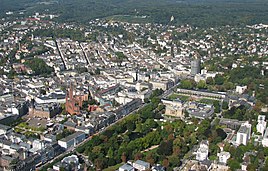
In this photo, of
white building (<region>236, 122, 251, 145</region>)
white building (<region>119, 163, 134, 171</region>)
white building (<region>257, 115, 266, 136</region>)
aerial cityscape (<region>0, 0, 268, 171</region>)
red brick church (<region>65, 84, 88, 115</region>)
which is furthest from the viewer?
red brick church (<region>65, 84, 88, 115</region>)

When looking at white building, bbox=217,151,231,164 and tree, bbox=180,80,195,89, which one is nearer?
white building, bbox=217,151,231,164

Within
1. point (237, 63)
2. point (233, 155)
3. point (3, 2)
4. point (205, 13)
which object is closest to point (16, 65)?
point (237, 63)

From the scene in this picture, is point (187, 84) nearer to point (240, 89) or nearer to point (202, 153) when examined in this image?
point (240, 89)

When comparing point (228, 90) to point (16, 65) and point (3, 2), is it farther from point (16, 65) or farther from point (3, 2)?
point (3, 2)

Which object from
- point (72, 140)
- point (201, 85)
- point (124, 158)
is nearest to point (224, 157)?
point (124, 158)

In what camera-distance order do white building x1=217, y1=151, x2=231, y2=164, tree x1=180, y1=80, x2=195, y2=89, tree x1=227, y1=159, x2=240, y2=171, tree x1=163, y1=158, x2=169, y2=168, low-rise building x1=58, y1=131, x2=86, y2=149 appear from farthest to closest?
tree x1=180, y1=80, x2=195, y2=89 < low-rise building x1=58, y1=131, x2=86, y2=149 < white building x1=217, y1=151, x2=231, y2=164 < tree x1=163, y1=158, x2=169, y2=168 < tree x1=227, y1=159, x2=240, y2=171

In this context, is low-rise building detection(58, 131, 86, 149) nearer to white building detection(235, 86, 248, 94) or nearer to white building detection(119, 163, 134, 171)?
white building detection(119, 163, 134, 171)

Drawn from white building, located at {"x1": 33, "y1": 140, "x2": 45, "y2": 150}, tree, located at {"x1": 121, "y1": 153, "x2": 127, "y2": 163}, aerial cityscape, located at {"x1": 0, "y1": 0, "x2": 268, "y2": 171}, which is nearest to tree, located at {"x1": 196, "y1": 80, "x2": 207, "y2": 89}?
aerial cityscape, located at {"x1": 0, "y1": 0, "x2": 268, "y2": 171}

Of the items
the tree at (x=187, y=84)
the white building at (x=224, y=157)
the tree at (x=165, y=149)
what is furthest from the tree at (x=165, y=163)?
the tree at (x=187, y=84)
